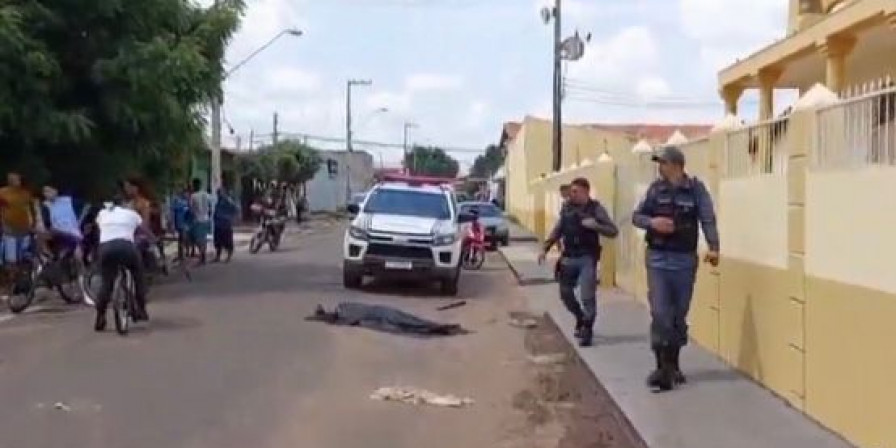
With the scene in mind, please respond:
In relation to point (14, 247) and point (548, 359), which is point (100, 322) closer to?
point (14, 247)

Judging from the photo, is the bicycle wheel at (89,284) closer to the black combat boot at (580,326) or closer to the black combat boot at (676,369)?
the black combat boot at (580,326)

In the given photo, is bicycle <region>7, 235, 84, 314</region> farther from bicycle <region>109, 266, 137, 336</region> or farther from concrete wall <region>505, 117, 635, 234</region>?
concrete wall <region>505, 117, 635, 234</region>

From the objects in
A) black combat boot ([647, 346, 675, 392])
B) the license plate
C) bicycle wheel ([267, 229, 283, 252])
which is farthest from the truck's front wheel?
bicycle wheel ([267, 229, 283, 252])

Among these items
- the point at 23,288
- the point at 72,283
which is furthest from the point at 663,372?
the point at 72,283

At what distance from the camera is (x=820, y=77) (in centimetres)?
2586

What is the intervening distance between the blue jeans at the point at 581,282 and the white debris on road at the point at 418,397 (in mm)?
3222

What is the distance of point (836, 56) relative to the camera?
2033 cm

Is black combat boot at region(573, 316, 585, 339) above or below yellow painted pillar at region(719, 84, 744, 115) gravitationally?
below

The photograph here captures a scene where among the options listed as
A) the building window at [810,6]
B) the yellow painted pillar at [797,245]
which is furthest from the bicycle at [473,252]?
the yellow painted pillar at [797,245]

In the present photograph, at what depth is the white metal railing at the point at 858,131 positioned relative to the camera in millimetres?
8695

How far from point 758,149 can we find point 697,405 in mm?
2541

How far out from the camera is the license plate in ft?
80.0

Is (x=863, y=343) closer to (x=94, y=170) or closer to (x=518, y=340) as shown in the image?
(x=518, y=340)

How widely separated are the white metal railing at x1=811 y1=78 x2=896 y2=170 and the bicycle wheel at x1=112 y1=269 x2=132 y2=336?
8.63m
